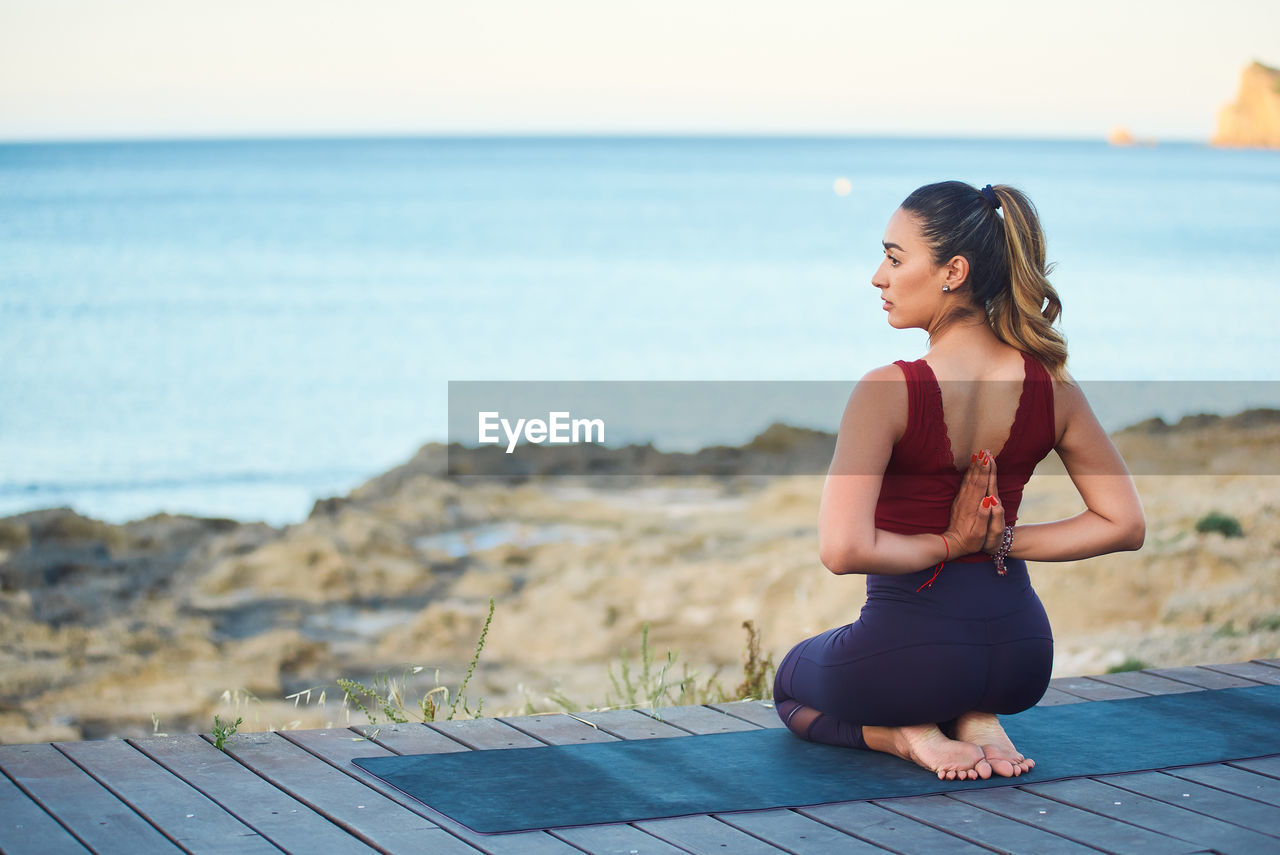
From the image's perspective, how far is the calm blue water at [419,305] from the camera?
22125 millimetres

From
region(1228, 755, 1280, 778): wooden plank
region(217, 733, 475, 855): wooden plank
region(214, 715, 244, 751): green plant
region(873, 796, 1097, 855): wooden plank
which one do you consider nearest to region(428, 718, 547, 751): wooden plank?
region(217, 733, 475, 855): wooden plank

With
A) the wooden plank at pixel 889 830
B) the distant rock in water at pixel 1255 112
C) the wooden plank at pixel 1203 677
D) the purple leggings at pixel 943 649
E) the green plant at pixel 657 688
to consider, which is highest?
the distant rock in water at pixel 1255 112

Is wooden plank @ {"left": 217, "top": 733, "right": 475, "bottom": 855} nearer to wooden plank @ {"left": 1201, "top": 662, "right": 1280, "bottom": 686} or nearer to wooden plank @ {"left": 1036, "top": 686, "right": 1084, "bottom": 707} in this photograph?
wooden plank @ {"left": 1036, "top": 686, "right": 1084, "bottom": 707}

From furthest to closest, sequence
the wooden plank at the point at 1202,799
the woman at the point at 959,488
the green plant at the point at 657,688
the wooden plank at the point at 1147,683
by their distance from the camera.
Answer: the green plant at the point at 657,688
the wooden plank at the point at 1147,683
the woman at the point at 959,488
the wooden plank at the point at 1202,799

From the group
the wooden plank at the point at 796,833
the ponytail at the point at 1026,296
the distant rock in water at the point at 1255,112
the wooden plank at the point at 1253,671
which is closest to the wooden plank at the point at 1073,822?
the wooden plank at the point at 796,833

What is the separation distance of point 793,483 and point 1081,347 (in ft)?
53.9

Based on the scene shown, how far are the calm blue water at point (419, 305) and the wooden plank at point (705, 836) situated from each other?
51.5 feet

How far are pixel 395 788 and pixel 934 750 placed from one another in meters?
1.20

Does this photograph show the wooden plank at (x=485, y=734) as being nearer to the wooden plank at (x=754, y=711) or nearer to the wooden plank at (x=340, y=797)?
the wooden plank at (x=340, y=797)

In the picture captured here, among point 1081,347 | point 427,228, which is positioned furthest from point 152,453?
point 427,228

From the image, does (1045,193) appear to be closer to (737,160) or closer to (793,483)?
(737,160)

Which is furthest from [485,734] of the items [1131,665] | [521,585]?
[521,585]

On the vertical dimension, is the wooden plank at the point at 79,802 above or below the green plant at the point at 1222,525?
above

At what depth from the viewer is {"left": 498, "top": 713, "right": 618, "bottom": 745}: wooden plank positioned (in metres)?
3.43
